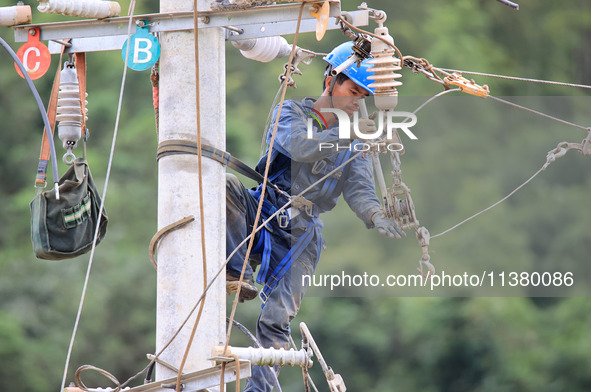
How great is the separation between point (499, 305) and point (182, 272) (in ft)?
47.7

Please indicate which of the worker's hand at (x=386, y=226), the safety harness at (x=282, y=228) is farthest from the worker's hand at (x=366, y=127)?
the worker's hand at (x=386, y=226)

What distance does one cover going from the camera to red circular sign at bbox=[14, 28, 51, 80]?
5016 mm

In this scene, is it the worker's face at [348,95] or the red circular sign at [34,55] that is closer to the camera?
the red circular sign at [34,55]

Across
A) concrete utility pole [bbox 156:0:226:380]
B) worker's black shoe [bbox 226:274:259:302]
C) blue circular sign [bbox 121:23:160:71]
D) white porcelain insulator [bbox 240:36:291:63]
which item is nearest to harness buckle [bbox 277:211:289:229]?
worker's black shoe [bbox 226:274:259:302]

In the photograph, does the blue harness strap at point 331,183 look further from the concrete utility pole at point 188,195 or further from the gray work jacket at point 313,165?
the concrete utility pole at point 188,195

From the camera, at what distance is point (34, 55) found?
504cm

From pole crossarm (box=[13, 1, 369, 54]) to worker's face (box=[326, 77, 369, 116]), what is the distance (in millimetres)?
1133

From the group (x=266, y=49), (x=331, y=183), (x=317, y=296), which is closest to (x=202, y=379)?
(x=331, y=183)

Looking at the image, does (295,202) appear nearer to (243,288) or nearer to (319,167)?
(319,167)

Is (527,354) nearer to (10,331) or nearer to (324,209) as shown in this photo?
(10,331)

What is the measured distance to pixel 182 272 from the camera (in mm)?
4660

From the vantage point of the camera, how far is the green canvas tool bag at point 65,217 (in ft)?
16.0

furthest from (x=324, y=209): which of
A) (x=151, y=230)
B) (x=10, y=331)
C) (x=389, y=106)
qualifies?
(x=151, y=230)

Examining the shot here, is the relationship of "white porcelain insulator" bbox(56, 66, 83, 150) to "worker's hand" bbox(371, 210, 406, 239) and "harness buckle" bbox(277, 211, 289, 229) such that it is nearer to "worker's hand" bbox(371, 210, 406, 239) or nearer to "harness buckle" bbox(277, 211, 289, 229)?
"harness buckle" bbox(277, 211, 289, 229)
